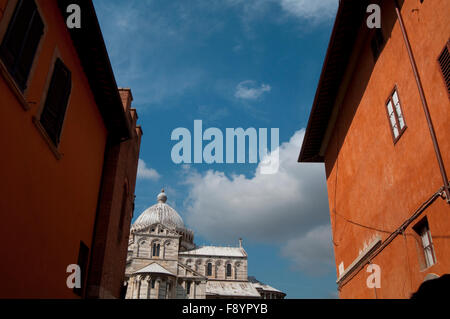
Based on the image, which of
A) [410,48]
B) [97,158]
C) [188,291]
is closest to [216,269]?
[188,291]

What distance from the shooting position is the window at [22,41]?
6219 mm

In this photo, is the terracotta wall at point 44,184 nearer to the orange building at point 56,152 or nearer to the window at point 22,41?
the orange building at point 56,152

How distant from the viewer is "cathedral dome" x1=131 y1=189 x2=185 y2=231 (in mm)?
64625

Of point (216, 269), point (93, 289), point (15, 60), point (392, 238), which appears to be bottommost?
point (93, 289)

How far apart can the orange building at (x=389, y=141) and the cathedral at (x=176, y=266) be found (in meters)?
30.4

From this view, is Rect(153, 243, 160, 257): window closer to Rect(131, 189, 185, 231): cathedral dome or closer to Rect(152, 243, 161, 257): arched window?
Rect(152, 243, 161, 257): arched window

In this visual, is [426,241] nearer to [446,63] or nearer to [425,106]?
[425,106]

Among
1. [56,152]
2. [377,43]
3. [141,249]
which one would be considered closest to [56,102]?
[56,152]

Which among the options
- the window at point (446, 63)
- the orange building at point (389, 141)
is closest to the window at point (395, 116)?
the orange building at point (389, 141)

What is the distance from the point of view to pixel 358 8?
10266 millimetres

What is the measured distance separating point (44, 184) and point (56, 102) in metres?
1.68

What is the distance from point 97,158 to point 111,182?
0.87 m

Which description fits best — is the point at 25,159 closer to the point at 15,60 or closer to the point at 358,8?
the point at 15,60

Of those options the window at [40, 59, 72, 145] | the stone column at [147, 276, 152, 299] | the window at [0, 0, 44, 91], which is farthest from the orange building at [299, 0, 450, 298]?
the stone column at [147, 276, 152, 299]
